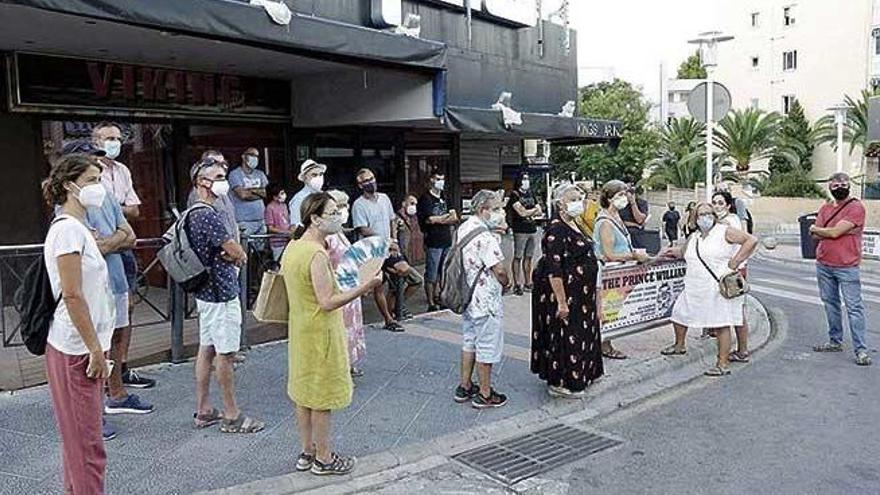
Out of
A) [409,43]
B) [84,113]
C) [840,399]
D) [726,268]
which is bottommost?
[840,399]

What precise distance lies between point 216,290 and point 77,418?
1.56 meters

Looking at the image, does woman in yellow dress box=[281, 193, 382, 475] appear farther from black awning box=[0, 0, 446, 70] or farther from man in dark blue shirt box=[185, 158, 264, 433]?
black awning box=[0, 0, 446, 70]

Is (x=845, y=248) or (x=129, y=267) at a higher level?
(x=129, y=267)

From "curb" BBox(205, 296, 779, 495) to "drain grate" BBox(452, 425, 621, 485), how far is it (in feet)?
0.39

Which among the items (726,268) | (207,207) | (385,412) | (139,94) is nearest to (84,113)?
(139,94)

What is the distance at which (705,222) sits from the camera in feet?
23.6

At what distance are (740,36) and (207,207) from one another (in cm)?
4667

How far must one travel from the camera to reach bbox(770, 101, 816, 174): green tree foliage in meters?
37.1

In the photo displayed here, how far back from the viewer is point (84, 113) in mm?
8859

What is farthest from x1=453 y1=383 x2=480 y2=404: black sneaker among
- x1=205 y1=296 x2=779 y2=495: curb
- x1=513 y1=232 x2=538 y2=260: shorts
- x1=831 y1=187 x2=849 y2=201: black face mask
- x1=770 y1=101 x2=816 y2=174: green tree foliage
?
x1=770 y1=101 x2=816 y2=174: green tree foliage

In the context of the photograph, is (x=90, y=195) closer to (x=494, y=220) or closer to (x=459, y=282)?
(x=459, y=282)

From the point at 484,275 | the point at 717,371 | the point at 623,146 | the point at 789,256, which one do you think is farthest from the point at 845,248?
the point at 623,146

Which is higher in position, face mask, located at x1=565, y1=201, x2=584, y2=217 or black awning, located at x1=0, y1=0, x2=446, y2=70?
black awning, located at x1=0, y1=0, x2=446, y2=70

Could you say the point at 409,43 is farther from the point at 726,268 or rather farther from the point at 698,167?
the point at 698,167
